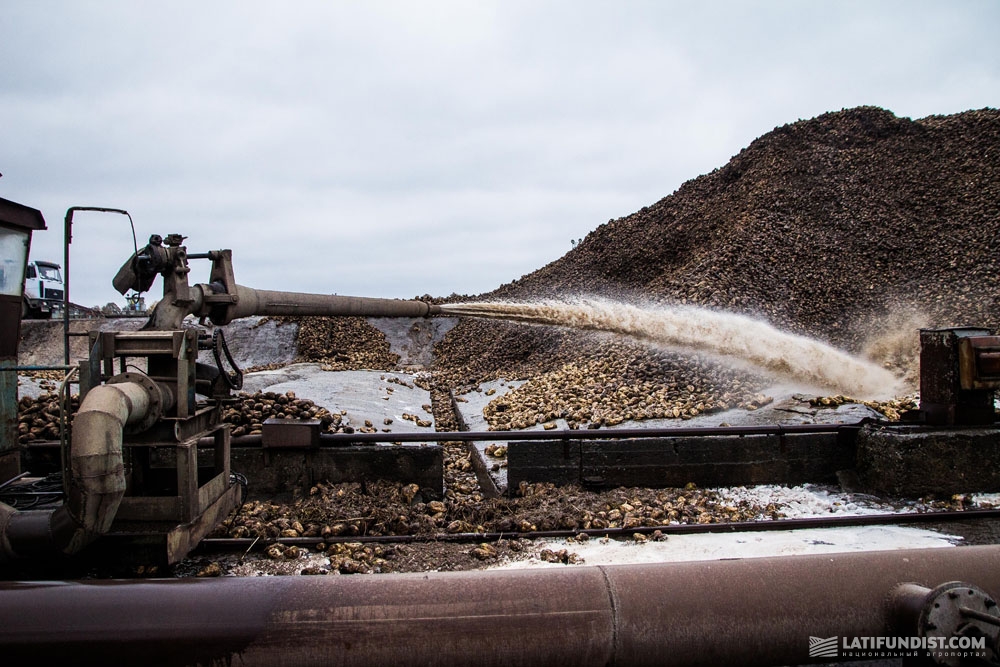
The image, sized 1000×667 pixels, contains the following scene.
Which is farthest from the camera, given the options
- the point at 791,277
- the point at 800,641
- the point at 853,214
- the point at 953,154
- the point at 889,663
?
the point at 953,154

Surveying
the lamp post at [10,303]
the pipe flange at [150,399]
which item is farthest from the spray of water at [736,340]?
the pipe flange at [150,399]

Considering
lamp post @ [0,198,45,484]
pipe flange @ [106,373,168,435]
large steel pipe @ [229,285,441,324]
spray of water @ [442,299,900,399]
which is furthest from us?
spray of water @ [442,299,900,399]

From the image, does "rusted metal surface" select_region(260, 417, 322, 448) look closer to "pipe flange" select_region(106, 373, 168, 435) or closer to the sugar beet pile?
the sugar beet pile

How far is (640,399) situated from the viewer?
9.01 m

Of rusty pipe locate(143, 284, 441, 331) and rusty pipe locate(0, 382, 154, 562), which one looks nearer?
rusty pipe locate(0, 382, 154, 562)

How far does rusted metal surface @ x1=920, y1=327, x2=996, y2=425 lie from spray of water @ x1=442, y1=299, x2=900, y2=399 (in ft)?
10.7

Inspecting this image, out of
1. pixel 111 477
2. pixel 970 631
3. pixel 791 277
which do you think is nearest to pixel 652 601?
pixel 970 631

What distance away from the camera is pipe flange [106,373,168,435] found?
3561mm

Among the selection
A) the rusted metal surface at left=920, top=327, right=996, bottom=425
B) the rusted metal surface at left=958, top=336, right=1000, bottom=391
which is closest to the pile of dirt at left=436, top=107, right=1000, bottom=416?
the rusted metal surface at left=920, top=327, right=996, bottom=425

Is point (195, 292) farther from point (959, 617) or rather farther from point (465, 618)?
point (959, 617)

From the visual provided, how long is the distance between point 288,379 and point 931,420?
9.73 m

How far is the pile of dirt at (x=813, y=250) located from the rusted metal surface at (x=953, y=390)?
126 inches

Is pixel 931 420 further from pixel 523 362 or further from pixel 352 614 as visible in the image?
pixel 523 362

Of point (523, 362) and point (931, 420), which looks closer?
point (931, 420)
